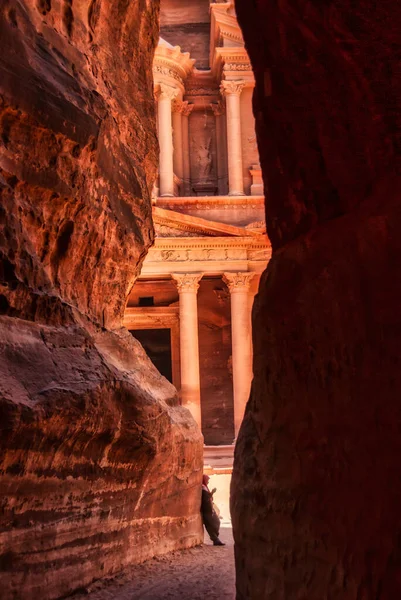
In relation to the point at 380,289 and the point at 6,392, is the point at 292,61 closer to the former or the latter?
the point at 380,289

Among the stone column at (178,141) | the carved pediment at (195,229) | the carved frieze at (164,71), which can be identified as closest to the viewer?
the carved pediment at (195,229)

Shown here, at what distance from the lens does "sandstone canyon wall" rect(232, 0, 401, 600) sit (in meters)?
2.47

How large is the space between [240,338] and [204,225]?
3.76 metres

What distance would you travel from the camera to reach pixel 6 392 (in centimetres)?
361

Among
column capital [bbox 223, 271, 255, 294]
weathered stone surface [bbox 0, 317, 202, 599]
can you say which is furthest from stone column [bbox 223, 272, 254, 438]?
weathered stone surface [bbox 0, 317, 202, 599]

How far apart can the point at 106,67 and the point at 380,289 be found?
13.9 ft

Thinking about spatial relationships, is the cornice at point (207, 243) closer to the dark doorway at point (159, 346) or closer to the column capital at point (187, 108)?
the dark doorway at point (159, 346)

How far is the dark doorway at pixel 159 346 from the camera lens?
27188 millimetres

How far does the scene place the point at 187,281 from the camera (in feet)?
77.4

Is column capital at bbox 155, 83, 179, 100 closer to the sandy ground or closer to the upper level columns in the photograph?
the upper level columns

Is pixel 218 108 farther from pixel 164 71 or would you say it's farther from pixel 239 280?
pixel 239 280

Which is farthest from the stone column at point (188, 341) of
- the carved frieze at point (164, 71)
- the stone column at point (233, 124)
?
the carved frieze at point (164, 71)

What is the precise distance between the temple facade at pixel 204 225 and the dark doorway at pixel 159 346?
0.12ft

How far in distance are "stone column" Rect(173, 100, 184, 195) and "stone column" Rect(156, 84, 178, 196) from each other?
1.23 m
